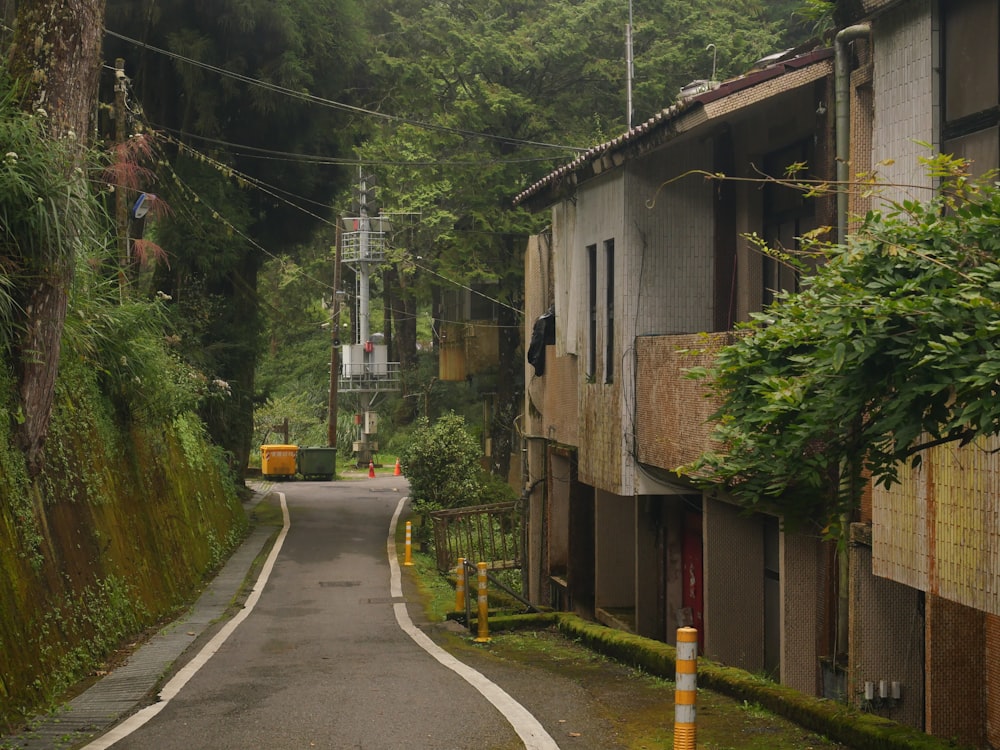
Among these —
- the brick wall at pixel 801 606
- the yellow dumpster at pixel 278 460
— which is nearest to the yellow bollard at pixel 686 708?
the brick wall at pixel 801 606

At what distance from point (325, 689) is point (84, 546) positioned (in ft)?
11.0

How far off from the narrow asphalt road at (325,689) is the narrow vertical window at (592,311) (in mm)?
4388

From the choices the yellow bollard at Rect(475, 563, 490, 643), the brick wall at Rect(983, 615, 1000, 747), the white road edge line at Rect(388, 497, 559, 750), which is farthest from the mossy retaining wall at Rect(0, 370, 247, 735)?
the brick wall at Rect(983, 615, 1000, 747)

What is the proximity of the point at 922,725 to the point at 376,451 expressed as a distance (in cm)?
5276

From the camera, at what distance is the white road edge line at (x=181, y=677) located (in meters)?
8.90

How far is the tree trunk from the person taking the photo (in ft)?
36.0

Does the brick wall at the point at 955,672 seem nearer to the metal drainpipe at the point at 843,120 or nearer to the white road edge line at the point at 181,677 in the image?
the metal drainpipe at the point at 843,120

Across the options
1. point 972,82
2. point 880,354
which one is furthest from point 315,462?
point 880,354

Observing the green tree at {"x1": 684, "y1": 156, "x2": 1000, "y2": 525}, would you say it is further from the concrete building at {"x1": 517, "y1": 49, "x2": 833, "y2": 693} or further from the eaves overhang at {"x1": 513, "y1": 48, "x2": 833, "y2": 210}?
the eaves overhang at {"x1": 513, "y1": 48, "x2": 833, "y2": 210}

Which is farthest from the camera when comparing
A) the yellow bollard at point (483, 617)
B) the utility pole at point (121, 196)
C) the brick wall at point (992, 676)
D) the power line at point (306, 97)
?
the power line at point (306, 97)

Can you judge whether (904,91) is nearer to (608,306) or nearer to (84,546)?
(608,306)

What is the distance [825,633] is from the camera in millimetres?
12258

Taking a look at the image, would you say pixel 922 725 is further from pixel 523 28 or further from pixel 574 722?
pixel 523 28

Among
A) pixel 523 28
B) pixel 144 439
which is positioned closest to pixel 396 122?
pixel 523 28
